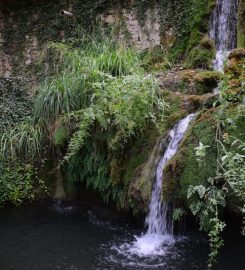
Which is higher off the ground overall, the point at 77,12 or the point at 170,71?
the point at 77,12

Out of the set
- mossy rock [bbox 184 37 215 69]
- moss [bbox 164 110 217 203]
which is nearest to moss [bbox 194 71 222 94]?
moss [bbox 164 110 217 203]

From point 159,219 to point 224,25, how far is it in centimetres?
544

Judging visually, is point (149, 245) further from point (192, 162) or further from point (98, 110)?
point (98, 110)

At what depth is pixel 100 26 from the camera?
992 centimetres

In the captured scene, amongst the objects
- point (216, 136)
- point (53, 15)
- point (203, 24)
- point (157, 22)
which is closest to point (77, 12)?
point (53, 15)

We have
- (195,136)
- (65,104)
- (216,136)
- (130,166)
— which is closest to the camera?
(216,136)

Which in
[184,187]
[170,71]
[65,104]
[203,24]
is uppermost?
[203,24]

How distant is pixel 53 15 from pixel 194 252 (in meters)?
7.23

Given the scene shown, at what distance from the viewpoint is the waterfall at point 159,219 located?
5416 millimetres

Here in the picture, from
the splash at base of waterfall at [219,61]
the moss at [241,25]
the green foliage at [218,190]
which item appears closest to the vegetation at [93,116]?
the green foliage at [218,190]

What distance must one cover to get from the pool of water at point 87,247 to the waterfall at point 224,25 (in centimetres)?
481

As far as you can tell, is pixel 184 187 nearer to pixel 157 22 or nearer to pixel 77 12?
pixel 157 22

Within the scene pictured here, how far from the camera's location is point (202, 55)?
329 inches

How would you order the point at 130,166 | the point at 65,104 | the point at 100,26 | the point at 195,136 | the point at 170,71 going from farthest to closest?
the point at 100,26, the point at 170,71, the point at 65,104, the point at 130,166, the point at 195,136
